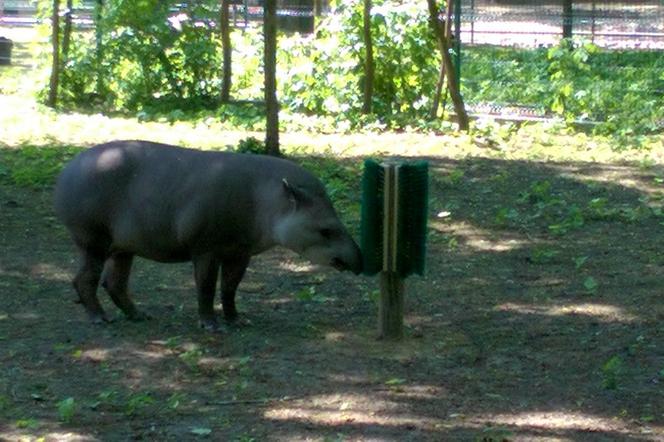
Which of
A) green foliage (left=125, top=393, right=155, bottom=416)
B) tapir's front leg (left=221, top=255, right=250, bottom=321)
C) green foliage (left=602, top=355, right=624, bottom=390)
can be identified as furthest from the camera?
tapir's front leg (left=221, top=255, right=250, bottom=321)

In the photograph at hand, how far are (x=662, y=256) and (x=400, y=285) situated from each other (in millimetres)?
2856

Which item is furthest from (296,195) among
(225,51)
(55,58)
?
(55,58)

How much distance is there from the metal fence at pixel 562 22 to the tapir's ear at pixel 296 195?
13.7m

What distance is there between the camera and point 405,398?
6.28m

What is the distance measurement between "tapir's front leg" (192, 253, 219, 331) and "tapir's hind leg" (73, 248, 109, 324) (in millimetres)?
622

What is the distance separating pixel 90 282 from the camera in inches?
306

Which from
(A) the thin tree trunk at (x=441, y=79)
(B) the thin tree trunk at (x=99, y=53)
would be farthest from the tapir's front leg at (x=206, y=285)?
(B) the thin tree trunk at (x=99, y=53)

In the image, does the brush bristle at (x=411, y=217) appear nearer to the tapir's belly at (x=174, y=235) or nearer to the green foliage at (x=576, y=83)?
the tapir's belly at (x=174, y=235)

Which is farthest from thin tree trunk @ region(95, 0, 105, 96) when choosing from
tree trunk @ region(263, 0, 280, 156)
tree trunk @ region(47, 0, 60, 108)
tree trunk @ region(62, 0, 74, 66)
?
tree trunk @ region(263, 0, 280, 156)

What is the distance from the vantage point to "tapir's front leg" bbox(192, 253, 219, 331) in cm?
752

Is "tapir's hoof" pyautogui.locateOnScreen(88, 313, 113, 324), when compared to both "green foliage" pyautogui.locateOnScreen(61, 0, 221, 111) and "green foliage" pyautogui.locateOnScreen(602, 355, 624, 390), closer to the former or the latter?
"green foliage" pyautogui.locateOnScreen(602, 355, 624, 390)

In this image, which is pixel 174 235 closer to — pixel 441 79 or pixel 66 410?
pixel 66 410

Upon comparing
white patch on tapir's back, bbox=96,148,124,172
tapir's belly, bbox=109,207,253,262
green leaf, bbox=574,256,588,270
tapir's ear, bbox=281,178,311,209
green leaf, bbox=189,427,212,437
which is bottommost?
green leaf, bbox=189,427,212,437

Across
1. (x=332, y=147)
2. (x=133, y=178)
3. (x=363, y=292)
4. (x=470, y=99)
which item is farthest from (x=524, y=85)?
(x=133, y=178)
